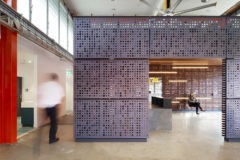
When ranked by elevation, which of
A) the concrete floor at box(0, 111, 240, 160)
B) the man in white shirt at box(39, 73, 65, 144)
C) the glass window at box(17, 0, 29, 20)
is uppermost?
the glass window at box(17, 0, 29, 20)

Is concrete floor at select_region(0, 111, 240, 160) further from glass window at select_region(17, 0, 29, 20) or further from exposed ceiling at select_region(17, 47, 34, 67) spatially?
glass window at select_region(17, 0, 29, 20)

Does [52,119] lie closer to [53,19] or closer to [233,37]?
[53,19]

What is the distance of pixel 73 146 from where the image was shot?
405cm

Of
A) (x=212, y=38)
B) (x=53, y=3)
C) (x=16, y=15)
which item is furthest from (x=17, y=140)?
(x=212, y=38)

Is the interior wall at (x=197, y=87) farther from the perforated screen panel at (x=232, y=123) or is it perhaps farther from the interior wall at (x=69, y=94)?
the interior wall at (x=69, y=94)

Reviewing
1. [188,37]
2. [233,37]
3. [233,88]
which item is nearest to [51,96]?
[188,37]

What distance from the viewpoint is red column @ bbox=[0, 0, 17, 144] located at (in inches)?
165

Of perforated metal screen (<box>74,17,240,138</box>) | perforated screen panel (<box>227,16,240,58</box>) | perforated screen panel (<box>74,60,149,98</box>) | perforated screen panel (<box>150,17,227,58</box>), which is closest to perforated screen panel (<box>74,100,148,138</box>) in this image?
perforated metal screen (<box>74,17,240,138</box>)

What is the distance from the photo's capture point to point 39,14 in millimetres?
5754

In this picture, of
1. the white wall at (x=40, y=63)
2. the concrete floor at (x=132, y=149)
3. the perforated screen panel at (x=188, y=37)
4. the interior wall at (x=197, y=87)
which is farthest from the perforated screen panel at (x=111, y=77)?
the interior wall at (x=197, y=87)

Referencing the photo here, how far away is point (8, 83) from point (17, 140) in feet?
5.22

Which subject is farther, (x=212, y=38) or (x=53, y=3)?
(x=53, y=3)

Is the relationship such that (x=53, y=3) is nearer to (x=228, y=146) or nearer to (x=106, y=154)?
(x=106, y=154)

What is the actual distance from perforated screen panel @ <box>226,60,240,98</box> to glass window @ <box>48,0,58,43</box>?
6427mm
